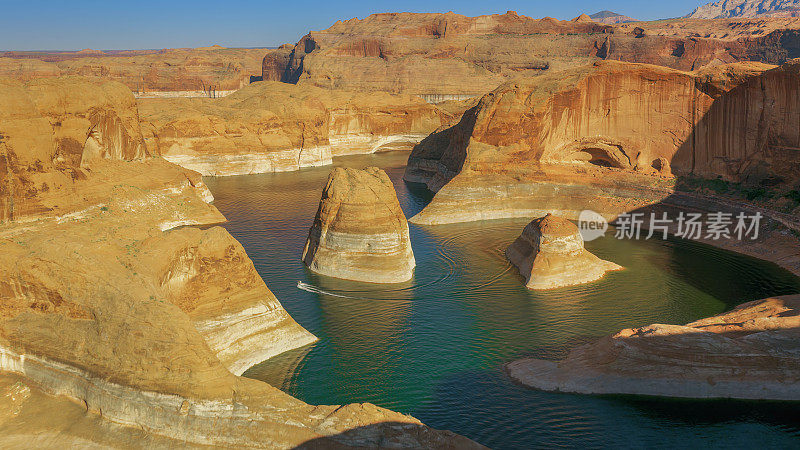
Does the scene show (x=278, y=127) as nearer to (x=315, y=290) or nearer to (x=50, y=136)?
(x=50, y=136)

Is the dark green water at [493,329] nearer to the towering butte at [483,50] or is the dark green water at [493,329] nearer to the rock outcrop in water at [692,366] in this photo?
the rock outcrop in water at [692,366]

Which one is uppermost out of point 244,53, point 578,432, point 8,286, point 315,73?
point 244,53

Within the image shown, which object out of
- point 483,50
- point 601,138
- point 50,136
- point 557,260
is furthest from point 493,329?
point 483,50

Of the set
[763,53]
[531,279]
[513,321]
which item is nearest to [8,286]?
[513,321]

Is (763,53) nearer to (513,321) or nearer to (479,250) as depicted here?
(479,250)

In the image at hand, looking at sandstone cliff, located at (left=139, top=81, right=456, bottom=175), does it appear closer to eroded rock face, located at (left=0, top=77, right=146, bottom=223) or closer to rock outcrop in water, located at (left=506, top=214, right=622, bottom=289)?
eroded rock face, located at (left=0, top=77, right=146, bottom=223)

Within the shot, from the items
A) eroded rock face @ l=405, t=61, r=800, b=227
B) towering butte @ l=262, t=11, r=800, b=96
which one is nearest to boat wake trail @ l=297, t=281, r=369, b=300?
eroded rock face @ l=405, t=61, r=800, b=227
